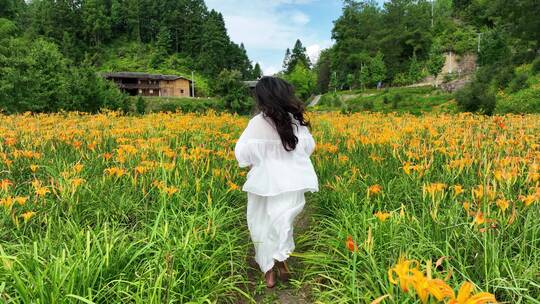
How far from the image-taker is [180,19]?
220 feet

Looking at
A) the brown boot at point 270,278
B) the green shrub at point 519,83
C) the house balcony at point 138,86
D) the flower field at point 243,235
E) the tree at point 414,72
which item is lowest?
the brown boot at point 270,278

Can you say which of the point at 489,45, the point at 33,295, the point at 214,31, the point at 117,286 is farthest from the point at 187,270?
the point at 214,31

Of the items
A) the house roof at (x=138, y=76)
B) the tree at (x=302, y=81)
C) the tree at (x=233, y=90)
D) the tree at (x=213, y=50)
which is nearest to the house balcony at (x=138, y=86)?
the house roof at (x=138, y=76)

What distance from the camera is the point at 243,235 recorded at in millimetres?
2971

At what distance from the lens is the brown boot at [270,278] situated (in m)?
2.34

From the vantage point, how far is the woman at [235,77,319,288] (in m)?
2.39

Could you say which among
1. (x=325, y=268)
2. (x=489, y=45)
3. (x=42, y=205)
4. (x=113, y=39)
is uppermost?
(x=113, y=39)

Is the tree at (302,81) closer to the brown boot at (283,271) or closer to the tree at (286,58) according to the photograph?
the tree at (286,58)

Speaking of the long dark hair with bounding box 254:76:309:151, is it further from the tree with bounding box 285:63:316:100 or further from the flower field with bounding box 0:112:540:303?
the tree with bounding box 285:63:316:100

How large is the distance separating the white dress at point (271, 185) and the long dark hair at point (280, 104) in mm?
67

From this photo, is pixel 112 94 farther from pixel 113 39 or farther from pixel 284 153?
pixel 113 39

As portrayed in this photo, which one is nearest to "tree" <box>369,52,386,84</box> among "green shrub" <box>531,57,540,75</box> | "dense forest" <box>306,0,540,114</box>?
"dense forest" <box>306,0,540,114</box>

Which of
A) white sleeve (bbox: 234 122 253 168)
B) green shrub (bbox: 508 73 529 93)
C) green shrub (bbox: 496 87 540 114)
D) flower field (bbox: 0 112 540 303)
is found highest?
green shrub (bbox: 508 73 529 93)

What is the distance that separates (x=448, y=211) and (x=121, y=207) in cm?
225
